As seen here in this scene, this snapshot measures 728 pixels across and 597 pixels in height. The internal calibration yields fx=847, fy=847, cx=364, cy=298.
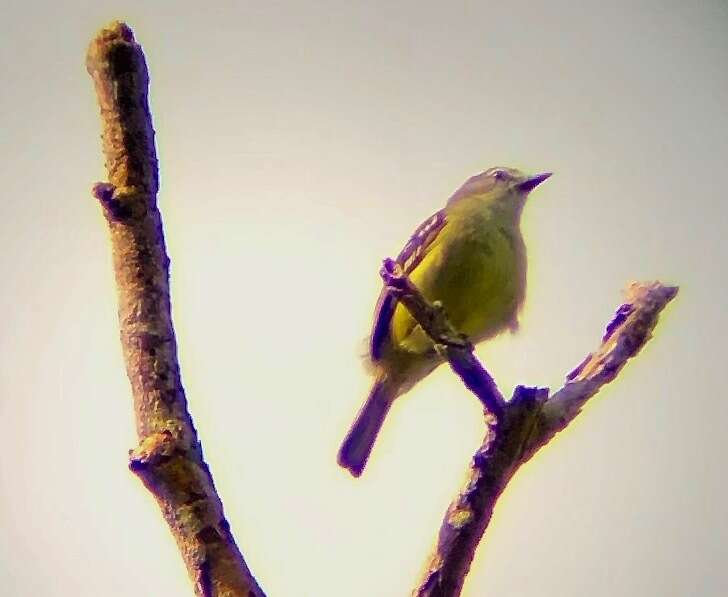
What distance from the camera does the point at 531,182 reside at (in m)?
2.40

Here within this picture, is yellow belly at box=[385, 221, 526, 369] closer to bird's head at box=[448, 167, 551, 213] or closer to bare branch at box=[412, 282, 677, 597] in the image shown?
bird's head at box=[448, 167, 551, 213]

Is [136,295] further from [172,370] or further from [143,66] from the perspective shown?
[143,66]

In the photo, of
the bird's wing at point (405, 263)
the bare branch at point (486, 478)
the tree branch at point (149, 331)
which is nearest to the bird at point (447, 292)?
the bird's wing at point (405, 263)

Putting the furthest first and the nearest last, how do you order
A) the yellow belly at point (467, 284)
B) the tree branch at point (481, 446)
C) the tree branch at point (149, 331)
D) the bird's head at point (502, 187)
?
the bird's head at point (502, 187), the yellow belly at point (467, 284), the tree branch at point (481, 446), the tree branch at point (149, 331)

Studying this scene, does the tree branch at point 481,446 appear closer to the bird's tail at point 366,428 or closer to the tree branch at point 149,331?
the tree branch at point 149,331

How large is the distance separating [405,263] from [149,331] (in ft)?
3.84

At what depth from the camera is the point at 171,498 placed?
3.46ft

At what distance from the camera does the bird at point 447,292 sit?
2115 mm

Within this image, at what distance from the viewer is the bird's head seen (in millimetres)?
2324

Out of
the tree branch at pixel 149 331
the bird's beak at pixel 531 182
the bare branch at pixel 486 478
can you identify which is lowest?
the bare branch at pixel 486 478

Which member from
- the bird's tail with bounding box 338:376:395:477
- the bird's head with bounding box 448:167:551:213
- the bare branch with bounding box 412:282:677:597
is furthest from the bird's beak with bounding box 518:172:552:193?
the bare branch with bounding box 412:282:677:597

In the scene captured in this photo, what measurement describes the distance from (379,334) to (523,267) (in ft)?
1.36

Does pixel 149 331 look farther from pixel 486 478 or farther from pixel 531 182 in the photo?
pixel 531 182

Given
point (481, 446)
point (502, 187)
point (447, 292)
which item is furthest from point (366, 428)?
point (481, 446)
